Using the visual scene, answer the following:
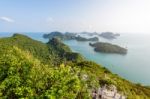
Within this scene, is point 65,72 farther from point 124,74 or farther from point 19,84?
point 124,74

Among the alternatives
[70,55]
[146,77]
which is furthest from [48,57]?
[146,77]

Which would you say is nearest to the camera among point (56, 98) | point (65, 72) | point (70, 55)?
point (56, 98)

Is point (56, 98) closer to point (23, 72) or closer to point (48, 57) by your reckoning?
point (23, 72)

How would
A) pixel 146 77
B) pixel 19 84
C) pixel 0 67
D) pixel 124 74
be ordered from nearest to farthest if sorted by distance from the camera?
pixel 19 84 → pixel 0 67 → pixel 146 77 → pixel 124 74

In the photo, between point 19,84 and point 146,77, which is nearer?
point 19,84

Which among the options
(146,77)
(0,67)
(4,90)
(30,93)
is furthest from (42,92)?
(146,77)

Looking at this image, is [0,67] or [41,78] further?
[0,67]

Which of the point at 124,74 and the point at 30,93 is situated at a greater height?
the point at 30,93

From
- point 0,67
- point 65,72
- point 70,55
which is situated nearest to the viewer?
point 65,72

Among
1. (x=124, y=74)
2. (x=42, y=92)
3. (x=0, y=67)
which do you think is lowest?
(x=124, y=74)
